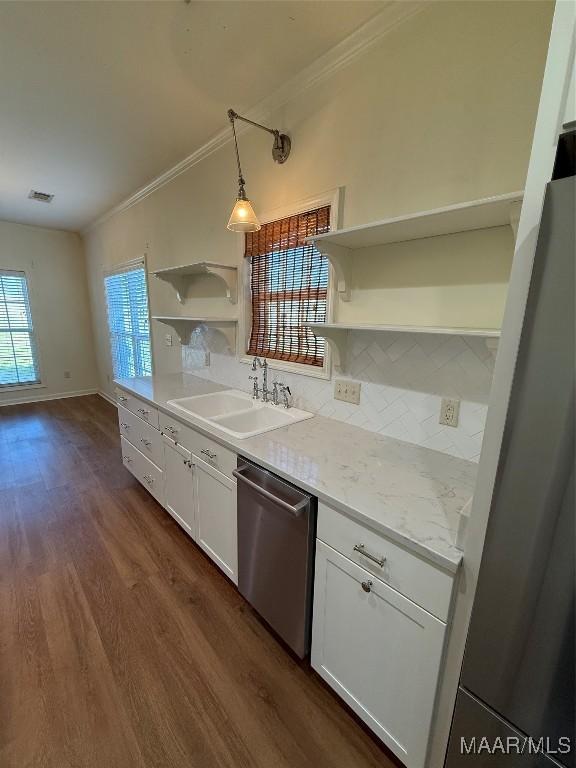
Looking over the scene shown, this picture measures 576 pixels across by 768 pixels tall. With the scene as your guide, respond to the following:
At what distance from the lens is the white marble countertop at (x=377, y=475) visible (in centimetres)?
92

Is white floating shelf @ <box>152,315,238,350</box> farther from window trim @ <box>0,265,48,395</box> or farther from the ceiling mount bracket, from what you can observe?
window trim @ <box>0,265,48,395</box>

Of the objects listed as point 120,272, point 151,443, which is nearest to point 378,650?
point 151,443

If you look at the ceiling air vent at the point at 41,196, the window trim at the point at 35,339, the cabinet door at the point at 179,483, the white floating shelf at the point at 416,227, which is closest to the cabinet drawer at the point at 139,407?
the cabinet door at the point at 179,483

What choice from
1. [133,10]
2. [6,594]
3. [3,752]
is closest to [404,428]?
[3,752]

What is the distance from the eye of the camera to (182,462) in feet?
6.44

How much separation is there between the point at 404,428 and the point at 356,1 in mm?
1818

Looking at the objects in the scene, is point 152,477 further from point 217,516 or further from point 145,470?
point 217,516

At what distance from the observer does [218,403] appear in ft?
7.66

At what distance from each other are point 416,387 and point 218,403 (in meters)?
1.41

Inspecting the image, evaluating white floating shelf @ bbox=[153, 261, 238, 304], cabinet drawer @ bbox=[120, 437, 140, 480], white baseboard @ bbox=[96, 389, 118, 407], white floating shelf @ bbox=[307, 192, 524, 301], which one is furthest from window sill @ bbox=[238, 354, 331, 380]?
white baseboard @ bbox=[96, 389, 118, 407]

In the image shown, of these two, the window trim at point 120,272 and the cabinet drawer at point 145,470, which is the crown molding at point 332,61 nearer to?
the window trim at point 120,272

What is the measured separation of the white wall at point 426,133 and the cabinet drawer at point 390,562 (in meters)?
0.63

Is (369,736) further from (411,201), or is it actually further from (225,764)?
(411,201)

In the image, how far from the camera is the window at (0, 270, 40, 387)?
4.94 metres
